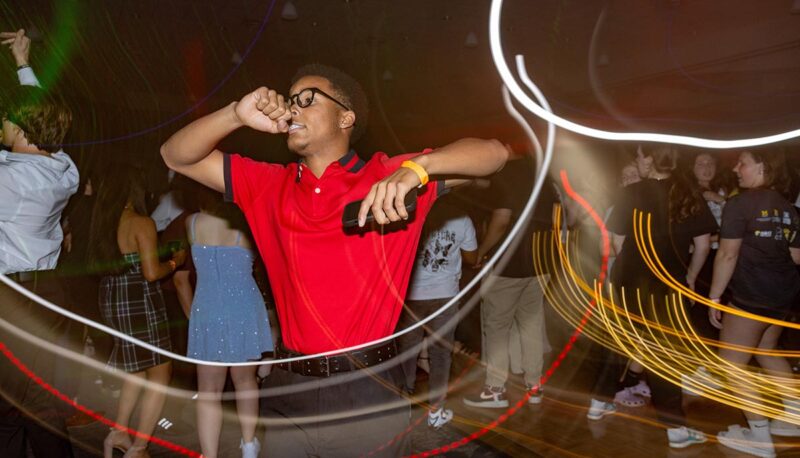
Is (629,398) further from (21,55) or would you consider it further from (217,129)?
(21,55)

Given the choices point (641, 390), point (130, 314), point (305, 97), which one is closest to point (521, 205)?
point (641, 390)

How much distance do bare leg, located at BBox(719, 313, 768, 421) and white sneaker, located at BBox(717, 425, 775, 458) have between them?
150 millimetres

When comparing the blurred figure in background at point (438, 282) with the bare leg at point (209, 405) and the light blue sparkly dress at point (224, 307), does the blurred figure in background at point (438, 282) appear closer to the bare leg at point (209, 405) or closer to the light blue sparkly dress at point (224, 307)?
the light blue sparkly dress at point (224, 307)

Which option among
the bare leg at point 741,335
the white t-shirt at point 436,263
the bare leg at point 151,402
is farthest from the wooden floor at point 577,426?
the bare leg at point 151,402

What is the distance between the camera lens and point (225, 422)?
14.3ft

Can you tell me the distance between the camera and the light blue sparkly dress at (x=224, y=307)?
337 cm

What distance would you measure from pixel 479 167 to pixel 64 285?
83.9 inches

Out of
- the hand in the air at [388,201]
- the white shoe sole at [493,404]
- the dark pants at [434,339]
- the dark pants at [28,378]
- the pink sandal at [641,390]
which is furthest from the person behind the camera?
the pink sandal at [641,390]

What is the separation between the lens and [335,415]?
1.92 meters

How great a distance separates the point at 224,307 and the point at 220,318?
66 mm

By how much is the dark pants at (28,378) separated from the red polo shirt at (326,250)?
117cm

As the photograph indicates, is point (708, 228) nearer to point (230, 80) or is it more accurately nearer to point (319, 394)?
point (319, 394)

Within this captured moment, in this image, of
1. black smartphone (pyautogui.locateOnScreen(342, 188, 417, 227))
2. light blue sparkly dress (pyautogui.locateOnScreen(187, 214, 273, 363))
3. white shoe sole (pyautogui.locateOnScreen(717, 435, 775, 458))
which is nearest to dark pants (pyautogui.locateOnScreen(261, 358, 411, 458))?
black smartphone (pyautogui.locateOnScreen(342, 188, 417, 227))

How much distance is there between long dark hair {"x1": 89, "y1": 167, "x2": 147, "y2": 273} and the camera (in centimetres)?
334
